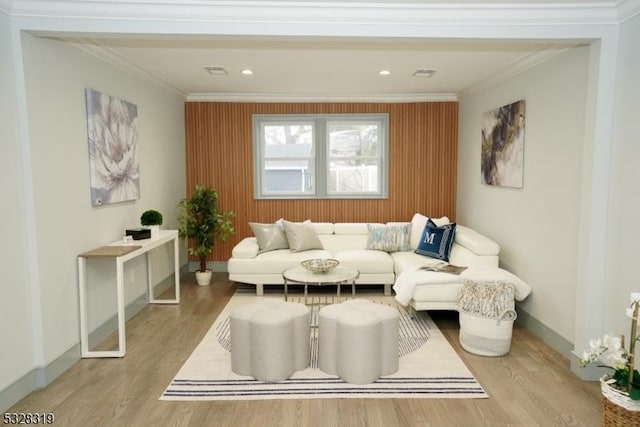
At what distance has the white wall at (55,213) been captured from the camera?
2.79 m

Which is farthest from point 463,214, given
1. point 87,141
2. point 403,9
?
point 87,141

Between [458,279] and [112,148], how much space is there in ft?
11.1

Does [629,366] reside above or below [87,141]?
below

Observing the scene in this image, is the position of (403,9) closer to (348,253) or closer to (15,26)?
(15,26)

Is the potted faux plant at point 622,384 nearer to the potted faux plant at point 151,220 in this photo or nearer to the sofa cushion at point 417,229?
the sofa cushion at point 417,229

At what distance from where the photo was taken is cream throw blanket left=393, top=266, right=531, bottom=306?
3.75m

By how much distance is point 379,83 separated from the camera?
5242 mm

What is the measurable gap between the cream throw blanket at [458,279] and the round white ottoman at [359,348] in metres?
1.12

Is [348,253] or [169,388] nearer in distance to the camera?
[169,388]

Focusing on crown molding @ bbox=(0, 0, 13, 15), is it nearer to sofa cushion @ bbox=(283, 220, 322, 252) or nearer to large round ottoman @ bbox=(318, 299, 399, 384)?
large round ottoman @ bbox=(318, 299, 399, 384)

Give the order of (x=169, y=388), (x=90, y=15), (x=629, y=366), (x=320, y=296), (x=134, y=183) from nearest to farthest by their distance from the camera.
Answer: (x=629, y=366), (x=90, y=15), (x=169, y=388), (x=134, y=183), (x=320, y=296)

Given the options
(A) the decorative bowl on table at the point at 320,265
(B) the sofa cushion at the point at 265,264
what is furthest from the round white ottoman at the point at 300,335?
(B) the sofa cushion at the point at 265,264

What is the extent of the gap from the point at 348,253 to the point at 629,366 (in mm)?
3324

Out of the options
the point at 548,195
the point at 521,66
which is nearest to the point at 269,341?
the point at 548,195
